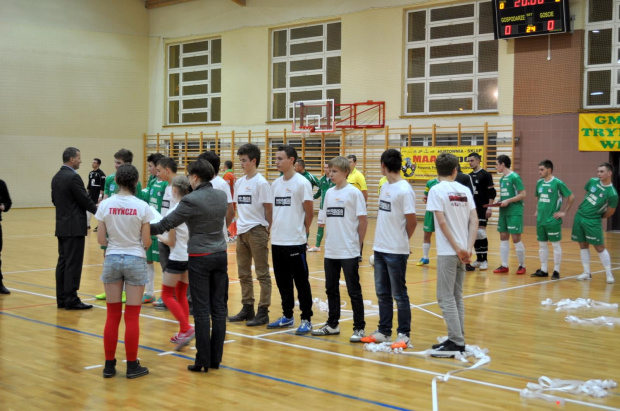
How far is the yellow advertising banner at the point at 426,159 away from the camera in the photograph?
1984 centimetres

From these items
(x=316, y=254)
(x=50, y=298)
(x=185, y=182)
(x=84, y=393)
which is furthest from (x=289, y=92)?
(x=84, y=393)

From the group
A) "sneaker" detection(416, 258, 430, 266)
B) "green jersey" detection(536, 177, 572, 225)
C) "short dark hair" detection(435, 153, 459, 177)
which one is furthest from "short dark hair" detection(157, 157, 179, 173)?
"green jersey" detection(536, 177, 572, 225)

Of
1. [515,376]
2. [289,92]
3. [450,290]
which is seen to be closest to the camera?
[515,376]

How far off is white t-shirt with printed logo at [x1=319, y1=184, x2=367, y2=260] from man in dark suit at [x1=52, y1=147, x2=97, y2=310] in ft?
10.00

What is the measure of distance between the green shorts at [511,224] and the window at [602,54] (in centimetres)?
934

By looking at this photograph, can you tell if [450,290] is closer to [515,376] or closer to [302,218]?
[515,376]

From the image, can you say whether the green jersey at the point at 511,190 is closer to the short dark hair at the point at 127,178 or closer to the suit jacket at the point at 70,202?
the suit jacket at the point at 70,202

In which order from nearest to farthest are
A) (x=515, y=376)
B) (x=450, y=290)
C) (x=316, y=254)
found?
1. (x=515, y=376)
2. (x=450, y=290)
3. (x=316, y=254)

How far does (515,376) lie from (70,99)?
2448 cm

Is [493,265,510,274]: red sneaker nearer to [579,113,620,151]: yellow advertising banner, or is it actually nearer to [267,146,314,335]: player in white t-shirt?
[267,146,314,335]: player in white t-shirt

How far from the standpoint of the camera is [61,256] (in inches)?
301

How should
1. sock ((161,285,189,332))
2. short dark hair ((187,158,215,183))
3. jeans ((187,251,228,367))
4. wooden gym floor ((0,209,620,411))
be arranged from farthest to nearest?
sock ((161,285,189,332)) < short dark hair ((187,158,215,183)) < jeans ((187,251,228,367)) < wooden gym floor ((0,209,620,411))

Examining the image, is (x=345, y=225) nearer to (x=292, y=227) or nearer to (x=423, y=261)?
(x=292, y=227)

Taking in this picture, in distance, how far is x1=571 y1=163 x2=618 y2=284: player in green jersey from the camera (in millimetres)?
9625
